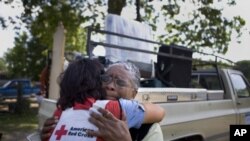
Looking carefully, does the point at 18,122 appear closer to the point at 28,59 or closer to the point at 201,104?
the point at 201,104

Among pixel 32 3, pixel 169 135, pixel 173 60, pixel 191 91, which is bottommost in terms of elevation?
pixel 169 135

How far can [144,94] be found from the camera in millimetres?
4504

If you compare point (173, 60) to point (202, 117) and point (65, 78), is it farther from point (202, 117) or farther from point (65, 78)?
point (65, 78)

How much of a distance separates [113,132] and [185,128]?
3.02 m

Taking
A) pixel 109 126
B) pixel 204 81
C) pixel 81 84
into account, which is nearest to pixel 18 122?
pixel 204 81

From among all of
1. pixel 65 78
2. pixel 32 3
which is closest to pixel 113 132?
pixel 65 78

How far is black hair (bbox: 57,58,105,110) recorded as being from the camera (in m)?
2.29

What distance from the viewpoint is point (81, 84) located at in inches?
90.4

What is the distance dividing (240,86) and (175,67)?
5.04 feet

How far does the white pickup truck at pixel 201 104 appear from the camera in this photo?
472cm

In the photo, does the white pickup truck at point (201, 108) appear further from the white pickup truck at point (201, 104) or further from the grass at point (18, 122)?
the grass at point (18, 122)

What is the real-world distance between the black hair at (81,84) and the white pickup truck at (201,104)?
204cm

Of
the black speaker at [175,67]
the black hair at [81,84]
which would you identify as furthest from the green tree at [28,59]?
the black hair at [81,84]

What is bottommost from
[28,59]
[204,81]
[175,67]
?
[28,59]
